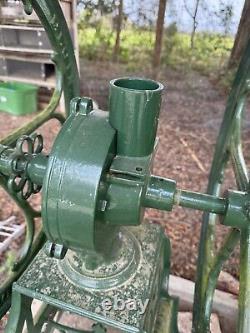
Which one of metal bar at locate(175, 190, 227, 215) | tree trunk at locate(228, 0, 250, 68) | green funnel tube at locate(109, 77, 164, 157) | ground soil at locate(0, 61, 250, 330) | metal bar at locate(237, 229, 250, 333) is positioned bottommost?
ground soil at locate(0, 61, 250, 330)

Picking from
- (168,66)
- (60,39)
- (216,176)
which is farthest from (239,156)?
(168,66)

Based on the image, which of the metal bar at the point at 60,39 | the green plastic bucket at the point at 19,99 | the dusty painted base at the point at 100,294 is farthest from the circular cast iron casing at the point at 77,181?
the green plastic bucket at the point at 19,99

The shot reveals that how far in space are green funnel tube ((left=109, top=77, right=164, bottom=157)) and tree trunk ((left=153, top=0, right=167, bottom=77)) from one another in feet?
1.76

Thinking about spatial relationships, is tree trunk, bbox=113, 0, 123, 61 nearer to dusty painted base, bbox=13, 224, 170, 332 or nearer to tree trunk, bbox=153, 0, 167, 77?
tree trunk, bbox=153, 0, 167, 77

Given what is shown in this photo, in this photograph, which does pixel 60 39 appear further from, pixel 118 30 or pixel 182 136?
pixel 182 136

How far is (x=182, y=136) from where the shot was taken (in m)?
3.47

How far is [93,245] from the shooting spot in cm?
84

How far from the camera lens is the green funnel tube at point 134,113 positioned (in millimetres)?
806

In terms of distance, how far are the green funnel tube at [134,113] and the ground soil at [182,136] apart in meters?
1.20

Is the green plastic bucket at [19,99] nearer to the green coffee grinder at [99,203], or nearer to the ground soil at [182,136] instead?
the ground soil at [182,136]

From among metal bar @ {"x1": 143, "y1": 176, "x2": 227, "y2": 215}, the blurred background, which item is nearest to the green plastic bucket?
the blurred background

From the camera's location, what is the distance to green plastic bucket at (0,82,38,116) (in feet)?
13.1

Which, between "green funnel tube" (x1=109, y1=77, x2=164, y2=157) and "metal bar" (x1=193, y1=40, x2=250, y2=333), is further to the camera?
"metal bar" (x1=193, y1=40, x2=250, y2=333)

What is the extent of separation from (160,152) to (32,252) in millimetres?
2158
